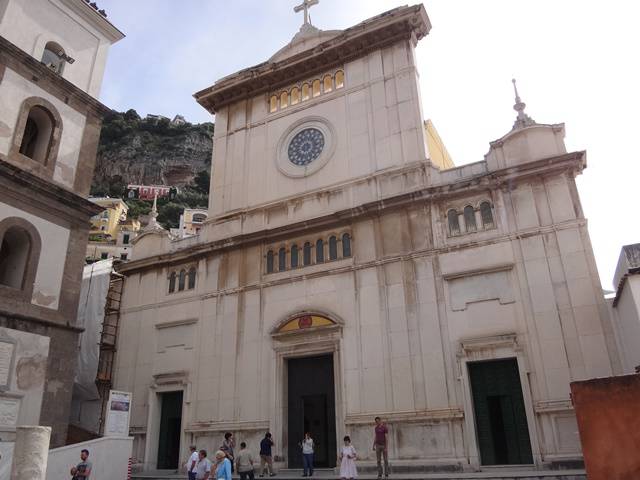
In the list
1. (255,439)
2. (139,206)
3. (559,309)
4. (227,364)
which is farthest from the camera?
(139,206)

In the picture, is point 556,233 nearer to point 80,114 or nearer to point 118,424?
point 118,424

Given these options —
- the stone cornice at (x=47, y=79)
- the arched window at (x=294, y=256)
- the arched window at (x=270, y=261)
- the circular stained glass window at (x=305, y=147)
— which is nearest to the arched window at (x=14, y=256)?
the stone cornice at (x=47, y=79)

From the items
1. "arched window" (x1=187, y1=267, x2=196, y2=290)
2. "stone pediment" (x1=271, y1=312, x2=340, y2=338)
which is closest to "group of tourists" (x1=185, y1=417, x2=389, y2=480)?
"stone pediment" (x1=271, y1=312, x2=340, y2=338)

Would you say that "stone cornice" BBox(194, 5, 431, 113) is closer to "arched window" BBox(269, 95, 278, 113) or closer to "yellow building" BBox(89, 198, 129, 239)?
"arched window" BBox(269, 95, 278, 113)

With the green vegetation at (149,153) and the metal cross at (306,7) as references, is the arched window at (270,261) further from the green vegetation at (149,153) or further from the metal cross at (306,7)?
the green vegetation at (149,153)

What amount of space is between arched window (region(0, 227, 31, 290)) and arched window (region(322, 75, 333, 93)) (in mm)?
13236

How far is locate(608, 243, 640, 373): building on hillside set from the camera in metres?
12.3

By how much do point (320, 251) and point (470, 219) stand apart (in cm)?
562

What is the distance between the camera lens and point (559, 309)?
15.5 metres

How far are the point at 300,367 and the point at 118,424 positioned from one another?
628 centimetres

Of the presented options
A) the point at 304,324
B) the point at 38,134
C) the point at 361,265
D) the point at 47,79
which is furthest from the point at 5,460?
the point at 47,79

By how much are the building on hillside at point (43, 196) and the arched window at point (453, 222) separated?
1264 cm

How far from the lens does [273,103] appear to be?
24672mm

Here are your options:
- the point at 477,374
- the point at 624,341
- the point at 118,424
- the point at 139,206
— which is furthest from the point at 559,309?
the point at 139,206
